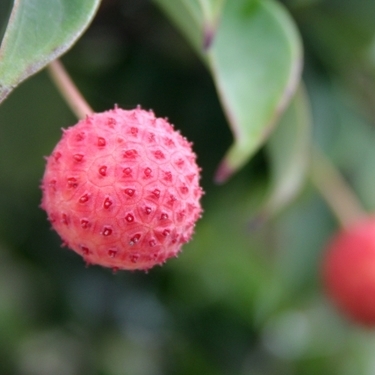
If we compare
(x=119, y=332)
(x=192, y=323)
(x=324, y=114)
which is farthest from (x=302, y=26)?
(x=119, y=332)

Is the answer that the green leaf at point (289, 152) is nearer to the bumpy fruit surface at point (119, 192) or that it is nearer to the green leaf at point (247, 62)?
the green leaf at point (247, 62)

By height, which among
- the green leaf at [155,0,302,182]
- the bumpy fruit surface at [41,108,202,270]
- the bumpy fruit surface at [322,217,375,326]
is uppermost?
the bumpy fruit surface at [41,108,202,270]

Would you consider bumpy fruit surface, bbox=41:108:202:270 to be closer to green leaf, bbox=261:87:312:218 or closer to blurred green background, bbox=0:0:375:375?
green leaf, bbox=261:87:312:218

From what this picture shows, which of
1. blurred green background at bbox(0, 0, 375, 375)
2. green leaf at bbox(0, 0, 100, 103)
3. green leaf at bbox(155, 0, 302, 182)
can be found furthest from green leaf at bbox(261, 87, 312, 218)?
green leaf at bbox(0, 0, 100, 103)

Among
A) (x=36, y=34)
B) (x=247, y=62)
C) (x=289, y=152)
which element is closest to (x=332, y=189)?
(x=289, y=152)

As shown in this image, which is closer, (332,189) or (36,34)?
(36,34)

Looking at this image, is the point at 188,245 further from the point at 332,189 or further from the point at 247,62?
the point at 247,62
